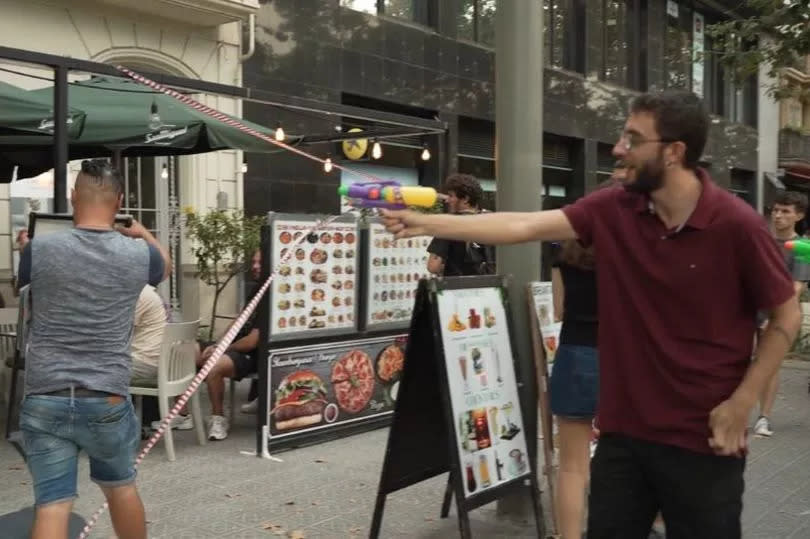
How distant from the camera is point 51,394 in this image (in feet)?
11.3

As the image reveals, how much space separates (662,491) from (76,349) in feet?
7.24

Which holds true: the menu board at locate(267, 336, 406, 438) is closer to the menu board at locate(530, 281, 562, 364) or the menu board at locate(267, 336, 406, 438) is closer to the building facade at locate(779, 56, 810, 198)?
the menu board at locate(530, 281, 562, 364)

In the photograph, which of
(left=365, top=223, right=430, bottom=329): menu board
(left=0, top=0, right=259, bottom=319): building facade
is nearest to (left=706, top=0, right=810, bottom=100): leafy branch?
(left=365, top=223, right=430, bottom=329): menu board

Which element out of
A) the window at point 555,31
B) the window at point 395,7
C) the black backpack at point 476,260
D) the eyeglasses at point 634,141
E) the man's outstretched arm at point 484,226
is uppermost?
the window at point 555,31

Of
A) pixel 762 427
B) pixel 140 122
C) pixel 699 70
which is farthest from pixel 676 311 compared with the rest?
pixel 699 70

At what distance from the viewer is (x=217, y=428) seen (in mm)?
6711

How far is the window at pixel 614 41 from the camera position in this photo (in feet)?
70.3

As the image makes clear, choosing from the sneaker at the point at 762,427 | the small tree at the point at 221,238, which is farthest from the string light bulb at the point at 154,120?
the sneaker at the point at 762,427

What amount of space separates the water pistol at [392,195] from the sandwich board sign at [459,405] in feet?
5.11

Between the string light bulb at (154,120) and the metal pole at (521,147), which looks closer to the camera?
the metal pole at (521,147)

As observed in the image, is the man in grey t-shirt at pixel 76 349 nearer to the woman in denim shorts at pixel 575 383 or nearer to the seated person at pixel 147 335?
the woman in denim shorts at pixel 575 383

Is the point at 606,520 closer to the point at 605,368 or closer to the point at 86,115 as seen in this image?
the point at 605,368

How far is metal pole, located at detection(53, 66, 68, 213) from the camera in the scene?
564cm

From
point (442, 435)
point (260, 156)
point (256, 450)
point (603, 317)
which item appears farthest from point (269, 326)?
point (260, 156)
